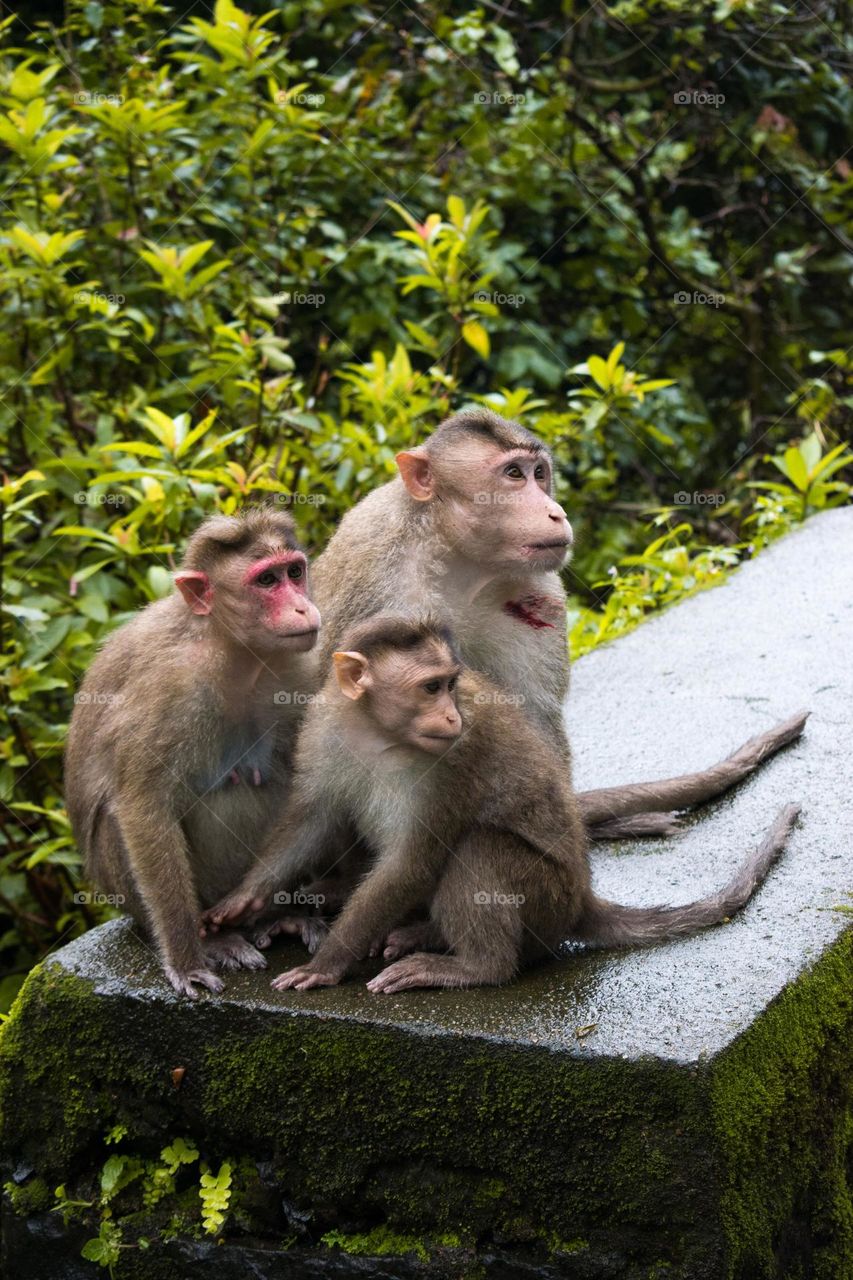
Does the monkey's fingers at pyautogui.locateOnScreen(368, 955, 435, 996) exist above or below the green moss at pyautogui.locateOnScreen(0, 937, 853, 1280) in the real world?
above

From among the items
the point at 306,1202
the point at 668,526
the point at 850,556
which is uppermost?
the point at 306,1202

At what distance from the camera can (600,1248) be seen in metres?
3.46

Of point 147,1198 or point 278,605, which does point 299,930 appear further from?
point 278,605

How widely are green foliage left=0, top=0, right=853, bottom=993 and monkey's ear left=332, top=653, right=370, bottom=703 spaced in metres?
2.13

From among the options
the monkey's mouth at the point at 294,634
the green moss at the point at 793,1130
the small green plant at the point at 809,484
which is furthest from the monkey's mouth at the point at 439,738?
the small green plant at the point at 809,484

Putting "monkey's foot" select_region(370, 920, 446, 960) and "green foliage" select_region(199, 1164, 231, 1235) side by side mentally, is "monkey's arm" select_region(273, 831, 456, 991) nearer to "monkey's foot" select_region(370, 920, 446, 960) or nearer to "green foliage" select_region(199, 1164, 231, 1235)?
"monkey's foot" select_region(370, 920, 446, 960)

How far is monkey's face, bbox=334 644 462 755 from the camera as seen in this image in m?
3.65

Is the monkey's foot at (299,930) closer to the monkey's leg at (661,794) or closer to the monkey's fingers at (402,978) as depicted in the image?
the monkey's fingers at (402,978)

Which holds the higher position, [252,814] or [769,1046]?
[252,814]

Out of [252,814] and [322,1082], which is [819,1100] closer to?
[322,1082]

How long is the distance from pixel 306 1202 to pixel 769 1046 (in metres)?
1.35

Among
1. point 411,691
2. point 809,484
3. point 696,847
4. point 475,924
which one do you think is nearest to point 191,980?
point 475,924

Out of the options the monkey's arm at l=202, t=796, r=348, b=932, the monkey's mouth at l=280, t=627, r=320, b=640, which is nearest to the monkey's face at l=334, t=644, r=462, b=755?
the monkey's mouth at l=280, t=627, r=320, b=640

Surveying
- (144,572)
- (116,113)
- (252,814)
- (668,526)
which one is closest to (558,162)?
(668,526)
